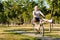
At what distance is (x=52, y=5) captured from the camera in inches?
1521

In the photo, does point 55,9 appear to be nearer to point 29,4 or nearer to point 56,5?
point 56,5

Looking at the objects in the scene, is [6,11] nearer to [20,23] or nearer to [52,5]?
[52,5]

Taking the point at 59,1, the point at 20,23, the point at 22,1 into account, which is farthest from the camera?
the point at 20,23

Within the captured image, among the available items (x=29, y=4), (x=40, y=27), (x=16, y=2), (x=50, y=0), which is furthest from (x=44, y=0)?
(x=40, y=27)

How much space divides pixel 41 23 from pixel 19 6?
42.6 meters

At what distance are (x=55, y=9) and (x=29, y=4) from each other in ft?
41.8

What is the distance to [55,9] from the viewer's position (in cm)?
3966

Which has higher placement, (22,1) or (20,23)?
(22,1)

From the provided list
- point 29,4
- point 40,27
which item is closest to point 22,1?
point 29,4

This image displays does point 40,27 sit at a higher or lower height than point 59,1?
lower

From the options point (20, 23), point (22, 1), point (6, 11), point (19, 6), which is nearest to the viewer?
point (22, 1)

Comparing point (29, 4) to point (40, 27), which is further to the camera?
point (29, 4)

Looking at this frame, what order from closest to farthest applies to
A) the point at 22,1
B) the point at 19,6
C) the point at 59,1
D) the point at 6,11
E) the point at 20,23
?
the point at 59,1 < the point at 22,1 < the point at 19,6 < the point at 6,11 < the point at 20,23

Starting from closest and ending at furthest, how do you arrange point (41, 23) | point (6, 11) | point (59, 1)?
1. point (41, 23)
2. point (59, 1)
3. point (6, 11)
